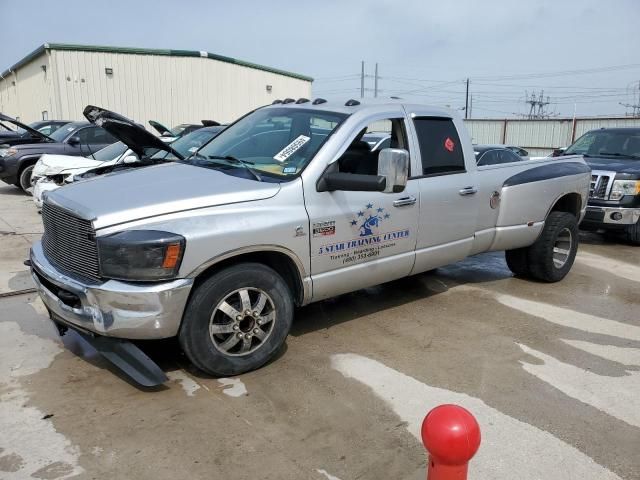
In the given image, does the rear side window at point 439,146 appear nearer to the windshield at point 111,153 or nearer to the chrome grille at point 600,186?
the chrome grille at point 600,186

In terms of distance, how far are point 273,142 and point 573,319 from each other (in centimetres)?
323

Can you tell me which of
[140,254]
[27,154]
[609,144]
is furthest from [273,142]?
[27,154]

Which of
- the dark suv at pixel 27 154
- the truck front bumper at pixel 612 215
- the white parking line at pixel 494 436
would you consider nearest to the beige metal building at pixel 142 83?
the dark suv at pixel 27 154

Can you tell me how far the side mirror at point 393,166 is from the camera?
3.79 metres

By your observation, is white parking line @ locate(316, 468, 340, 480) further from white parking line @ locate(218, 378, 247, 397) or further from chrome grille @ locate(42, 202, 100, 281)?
chrome grille @ locate(42, 202, 100, 281)

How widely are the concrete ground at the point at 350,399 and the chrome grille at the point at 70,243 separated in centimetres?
80

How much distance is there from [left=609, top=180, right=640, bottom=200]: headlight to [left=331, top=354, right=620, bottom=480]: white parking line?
5776mm

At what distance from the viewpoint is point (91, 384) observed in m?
3.69

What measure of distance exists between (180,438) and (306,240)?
60.4 inches

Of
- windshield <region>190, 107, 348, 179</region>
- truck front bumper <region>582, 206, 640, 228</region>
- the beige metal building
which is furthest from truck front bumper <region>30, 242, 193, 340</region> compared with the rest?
the beige metal building

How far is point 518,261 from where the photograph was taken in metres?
6.28

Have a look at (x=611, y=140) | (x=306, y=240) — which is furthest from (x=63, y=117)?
(x=306, y=240)

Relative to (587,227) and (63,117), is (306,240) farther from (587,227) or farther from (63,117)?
(63,117)

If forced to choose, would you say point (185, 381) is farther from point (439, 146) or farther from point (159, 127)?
point (159, 127)
